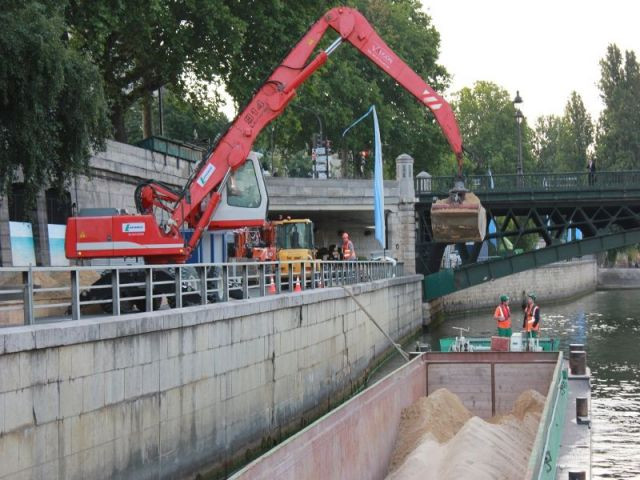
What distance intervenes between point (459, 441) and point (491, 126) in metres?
106

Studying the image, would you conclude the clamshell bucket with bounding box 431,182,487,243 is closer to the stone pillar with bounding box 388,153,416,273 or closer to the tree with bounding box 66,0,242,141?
the tree with bounding box 66,0,242,141

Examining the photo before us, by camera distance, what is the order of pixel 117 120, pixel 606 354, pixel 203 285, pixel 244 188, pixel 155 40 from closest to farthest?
pixel 203 285
pixel 244 188
pixel 155 40
pixel 606 354
pixel 117 120

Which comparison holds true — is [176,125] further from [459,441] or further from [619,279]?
[459,441]

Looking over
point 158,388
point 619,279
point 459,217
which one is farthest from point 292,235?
point 619,279

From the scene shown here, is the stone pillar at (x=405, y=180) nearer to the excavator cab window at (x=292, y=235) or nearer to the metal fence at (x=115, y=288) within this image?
the excavator cab window at (x=292, y=235)

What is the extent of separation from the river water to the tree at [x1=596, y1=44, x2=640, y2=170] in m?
17.9

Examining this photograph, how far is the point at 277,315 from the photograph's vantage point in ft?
74.8

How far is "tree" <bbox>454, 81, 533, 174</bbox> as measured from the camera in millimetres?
118375

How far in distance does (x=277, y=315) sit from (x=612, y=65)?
88.4 metres

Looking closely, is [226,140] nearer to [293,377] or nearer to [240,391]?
[293,377]

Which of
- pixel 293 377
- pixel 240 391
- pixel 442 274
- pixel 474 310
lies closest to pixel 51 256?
pixel 293 377

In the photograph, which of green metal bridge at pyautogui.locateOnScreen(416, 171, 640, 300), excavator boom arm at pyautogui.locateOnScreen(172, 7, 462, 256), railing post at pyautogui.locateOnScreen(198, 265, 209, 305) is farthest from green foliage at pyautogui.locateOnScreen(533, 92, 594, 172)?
railing post at pyautogui.locateOnScreen(198, 265, 209, 305)

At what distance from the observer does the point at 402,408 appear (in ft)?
62.1

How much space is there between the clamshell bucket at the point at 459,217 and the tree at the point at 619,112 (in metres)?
74.2
